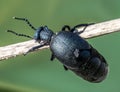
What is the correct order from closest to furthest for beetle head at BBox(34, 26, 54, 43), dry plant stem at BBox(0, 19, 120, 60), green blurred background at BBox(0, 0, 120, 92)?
dry plant stem at BBox(0, 19, 120, 60), green blurred background at BBox(0, 0, 120, 92), beetle head at BBox(34, 26, 54, 43)

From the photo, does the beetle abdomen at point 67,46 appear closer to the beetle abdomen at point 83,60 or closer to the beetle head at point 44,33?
the beetle abdomen at point 83,60

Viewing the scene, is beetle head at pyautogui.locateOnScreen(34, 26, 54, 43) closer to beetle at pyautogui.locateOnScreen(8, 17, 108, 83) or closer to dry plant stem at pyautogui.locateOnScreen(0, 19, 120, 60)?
beetle at pyautogui.locateOnScreen(8, 17, 108, 83)

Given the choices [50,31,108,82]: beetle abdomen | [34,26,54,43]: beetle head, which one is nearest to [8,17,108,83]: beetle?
[50,31,108,82]: beetle abdomen

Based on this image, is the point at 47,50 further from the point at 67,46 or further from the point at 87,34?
the point at 87,34

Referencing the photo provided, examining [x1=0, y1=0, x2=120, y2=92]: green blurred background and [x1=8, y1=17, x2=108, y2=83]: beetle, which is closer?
[x1=8, y1=17, x2=108, y2=83]: beetle

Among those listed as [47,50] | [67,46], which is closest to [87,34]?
[67,46]

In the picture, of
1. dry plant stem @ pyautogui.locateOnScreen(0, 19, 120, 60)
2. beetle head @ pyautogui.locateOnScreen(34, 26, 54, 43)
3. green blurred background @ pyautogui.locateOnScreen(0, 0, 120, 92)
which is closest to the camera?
dry plant stem @ pyautogui.locateOnScreen(0, 19, 120, 60)
